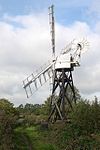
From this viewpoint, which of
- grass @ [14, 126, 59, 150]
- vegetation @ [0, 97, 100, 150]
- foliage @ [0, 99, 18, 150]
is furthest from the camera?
grass @ [14, 126, 59, 150]

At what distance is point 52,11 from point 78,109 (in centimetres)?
Answer: 2164

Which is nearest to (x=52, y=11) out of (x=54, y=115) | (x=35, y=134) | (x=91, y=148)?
(x=54, y=115)

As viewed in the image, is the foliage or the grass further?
the grass

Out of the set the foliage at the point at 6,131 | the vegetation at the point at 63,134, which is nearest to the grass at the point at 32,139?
the vegetation at the point at 63,134

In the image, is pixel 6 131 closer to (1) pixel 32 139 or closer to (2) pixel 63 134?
(1) pixel 32 139

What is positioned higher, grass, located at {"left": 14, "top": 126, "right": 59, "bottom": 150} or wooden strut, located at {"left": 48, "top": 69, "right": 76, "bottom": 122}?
wooden strut, located at {"left": 48, "top": 69, "right": 76, "bottom": 122}

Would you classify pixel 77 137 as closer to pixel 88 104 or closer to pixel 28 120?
pixel 88 104

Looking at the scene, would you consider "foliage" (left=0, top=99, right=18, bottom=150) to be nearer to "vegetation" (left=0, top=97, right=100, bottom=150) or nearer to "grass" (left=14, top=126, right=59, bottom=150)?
"vegetation" (left=0, top=97, right=100, bottom=150)

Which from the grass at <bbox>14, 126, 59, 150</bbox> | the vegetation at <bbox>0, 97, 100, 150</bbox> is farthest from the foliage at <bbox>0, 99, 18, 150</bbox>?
the grass at <bbox>14, 126, 59, 150</bbox>

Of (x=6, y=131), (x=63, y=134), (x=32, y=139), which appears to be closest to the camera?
(x=6, y=131)

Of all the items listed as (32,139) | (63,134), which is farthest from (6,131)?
(63,134)

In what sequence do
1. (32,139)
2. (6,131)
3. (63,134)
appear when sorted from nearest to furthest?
1. (6,131)
2. (63,134)
3. (32,139)

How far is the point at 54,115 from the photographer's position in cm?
6744

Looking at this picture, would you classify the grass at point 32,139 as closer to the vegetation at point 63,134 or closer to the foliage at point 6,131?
the vegetation at point 63,134
